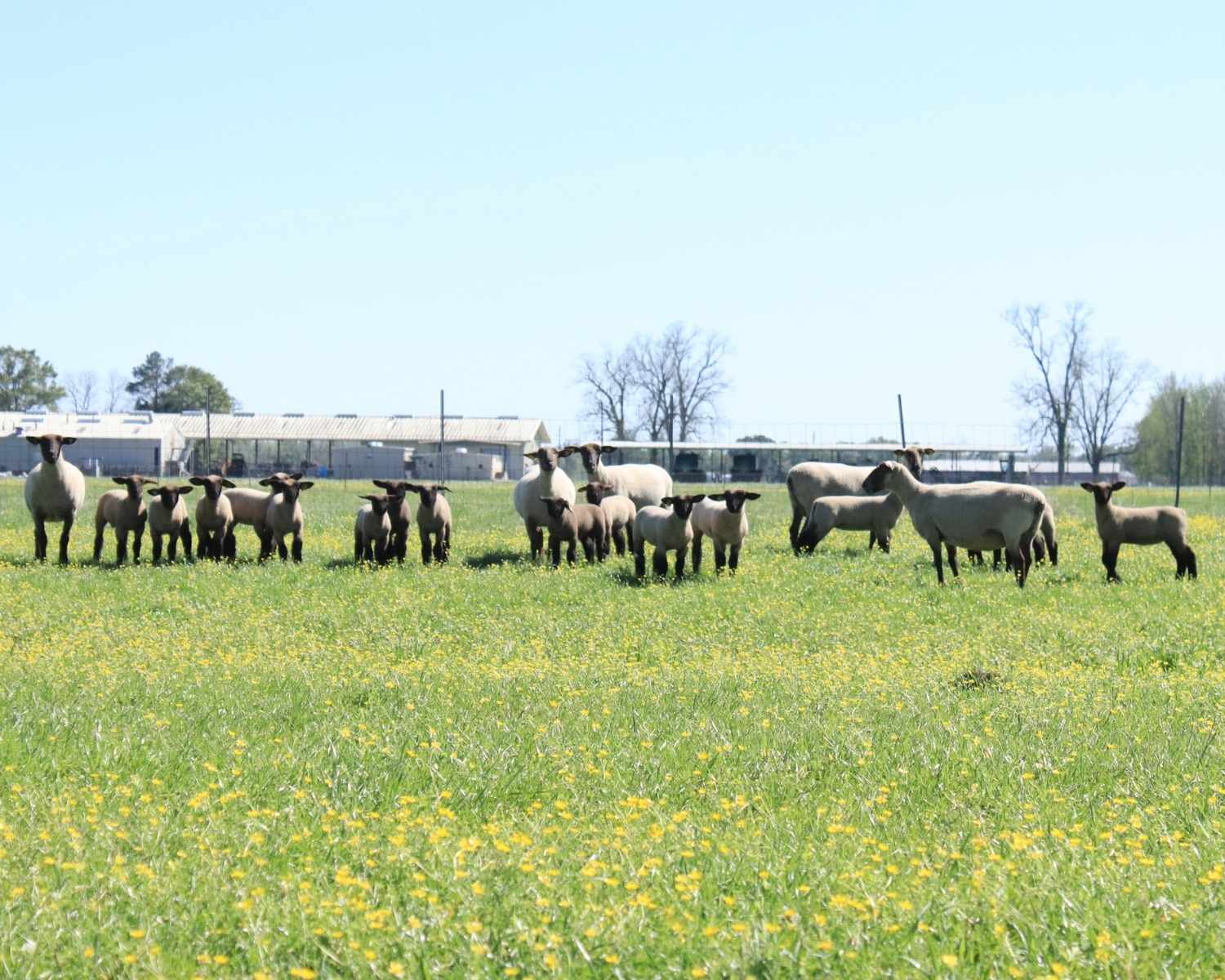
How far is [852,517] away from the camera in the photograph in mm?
24844

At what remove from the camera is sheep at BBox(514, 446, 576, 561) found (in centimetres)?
2327

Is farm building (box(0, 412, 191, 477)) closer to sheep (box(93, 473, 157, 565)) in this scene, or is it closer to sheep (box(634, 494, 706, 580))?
sheep (box(93, 473, 157, 565))

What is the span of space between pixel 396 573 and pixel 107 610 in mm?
5176

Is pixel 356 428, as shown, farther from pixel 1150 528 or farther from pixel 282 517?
pixel 1150 528

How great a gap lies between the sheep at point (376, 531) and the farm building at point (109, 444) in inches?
2994

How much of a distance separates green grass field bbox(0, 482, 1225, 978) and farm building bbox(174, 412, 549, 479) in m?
92.6

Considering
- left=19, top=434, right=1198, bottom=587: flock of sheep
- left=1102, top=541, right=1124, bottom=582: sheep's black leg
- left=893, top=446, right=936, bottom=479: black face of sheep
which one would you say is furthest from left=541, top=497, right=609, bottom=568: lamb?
left=1102, top=541, right=1124, bottom=582: sheep's black leg

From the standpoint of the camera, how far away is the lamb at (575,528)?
72.2 ft

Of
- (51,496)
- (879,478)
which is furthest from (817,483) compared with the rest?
(51,496)

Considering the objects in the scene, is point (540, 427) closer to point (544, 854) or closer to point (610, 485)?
point (610, 485)

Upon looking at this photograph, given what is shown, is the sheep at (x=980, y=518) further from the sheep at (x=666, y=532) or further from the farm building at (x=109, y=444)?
the farm building at (x=109, y=444)

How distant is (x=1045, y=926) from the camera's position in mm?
5188

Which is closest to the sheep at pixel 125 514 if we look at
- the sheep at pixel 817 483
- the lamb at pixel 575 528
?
the lamb at pixel 575 528

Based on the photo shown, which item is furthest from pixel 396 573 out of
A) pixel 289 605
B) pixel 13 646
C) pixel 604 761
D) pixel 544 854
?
pixel 544 854
